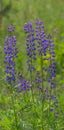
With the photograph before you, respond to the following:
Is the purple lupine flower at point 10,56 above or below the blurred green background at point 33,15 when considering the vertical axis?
above

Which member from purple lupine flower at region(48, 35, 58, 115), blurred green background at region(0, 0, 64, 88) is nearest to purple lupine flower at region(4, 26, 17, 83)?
purple lupine flower at region(48, 35, 58, 115)

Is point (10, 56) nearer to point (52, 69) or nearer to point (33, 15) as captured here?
point (52, 69)

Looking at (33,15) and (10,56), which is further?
(33,15)

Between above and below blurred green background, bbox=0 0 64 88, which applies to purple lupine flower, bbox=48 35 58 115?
above

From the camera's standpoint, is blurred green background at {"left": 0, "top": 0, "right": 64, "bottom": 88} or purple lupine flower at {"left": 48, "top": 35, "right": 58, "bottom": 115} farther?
blurred green background at {"left": 0, "top": 0, "right": 64, "bottom": 88}

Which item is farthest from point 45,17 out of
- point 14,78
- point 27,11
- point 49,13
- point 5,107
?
point 14,78

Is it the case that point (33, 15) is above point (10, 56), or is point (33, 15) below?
below

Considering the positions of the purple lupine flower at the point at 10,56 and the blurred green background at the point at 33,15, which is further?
the blurred green background at the point at 33,15

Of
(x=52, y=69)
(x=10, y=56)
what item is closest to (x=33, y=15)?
(x=52, y=69)

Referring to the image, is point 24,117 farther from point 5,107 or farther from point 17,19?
point 17,19

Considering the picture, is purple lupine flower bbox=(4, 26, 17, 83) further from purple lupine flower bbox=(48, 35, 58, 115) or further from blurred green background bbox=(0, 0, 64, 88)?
blurred green background bbox=(0, 0, 64, 88)

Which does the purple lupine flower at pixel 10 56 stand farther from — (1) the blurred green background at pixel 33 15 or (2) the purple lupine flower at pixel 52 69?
(1) the blurred green background at pixel 33 15

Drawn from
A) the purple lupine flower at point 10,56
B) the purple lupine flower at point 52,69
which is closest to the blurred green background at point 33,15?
the purple lupine flower at point 52,69

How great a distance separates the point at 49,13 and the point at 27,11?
74 cm
